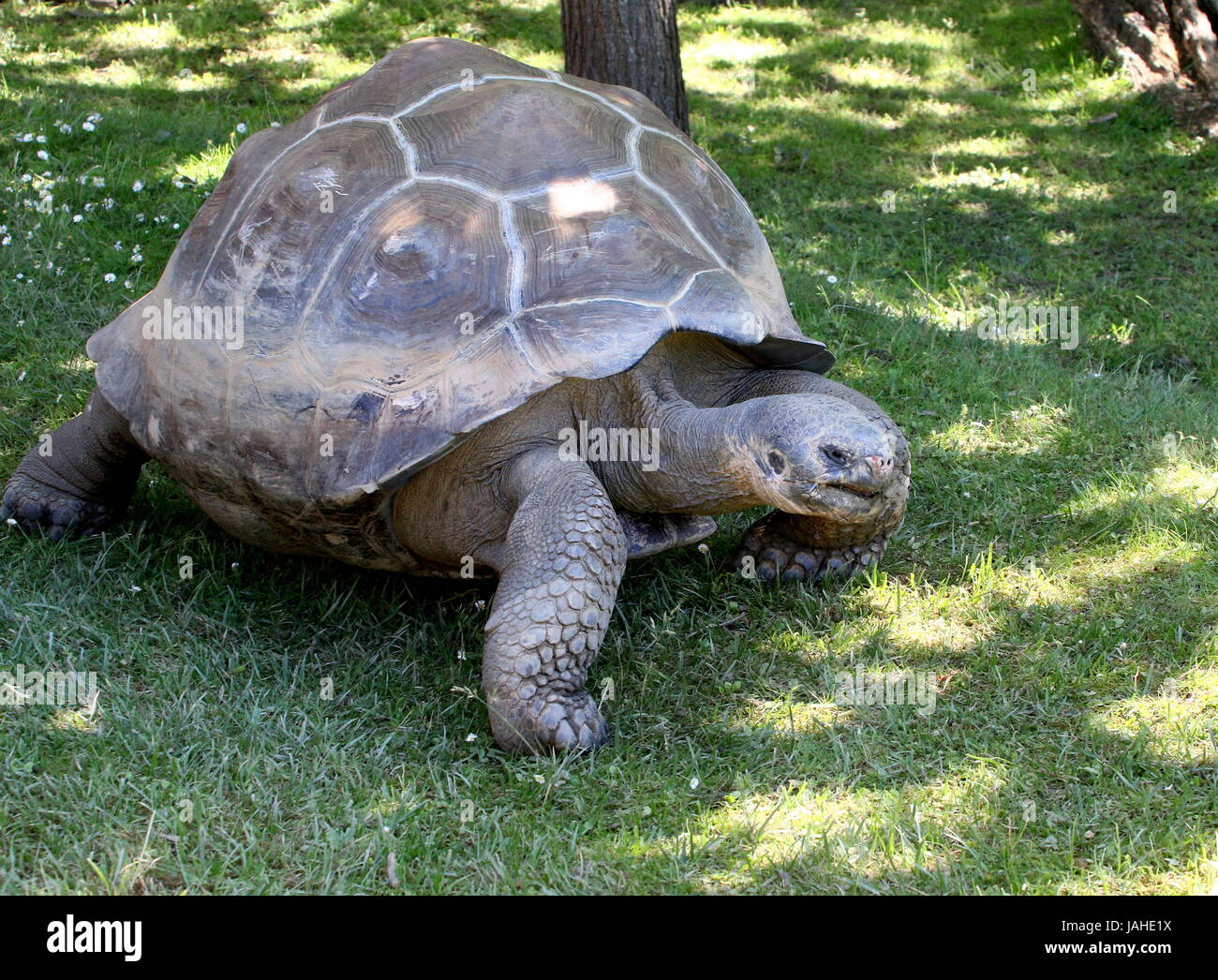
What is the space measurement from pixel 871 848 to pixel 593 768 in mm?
836

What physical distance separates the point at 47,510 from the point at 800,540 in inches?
116

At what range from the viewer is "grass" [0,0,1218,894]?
322cm

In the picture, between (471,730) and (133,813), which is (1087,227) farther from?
(133,813)

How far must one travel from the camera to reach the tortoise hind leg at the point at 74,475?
476cm

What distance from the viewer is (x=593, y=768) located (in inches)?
142

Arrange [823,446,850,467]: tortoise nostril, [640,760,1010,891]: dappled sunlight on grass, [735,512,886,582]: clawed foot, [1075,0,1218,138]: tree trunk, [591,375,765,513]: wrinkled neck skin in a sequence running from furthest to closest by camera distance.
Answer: [1075,0,1218,138]: tree trunk, [735,512,886,582]: clawed foot, [591,375,765,513]: wrinkled neck skin, [823,446,850,467]: tortoise nostril, [640,760,1010,891]: dappled sunlight on grass

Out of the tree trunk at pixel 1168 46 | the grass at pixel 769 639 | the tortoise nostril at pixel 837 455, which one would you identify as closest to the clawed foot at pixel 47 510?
the grass at pixel 769 639

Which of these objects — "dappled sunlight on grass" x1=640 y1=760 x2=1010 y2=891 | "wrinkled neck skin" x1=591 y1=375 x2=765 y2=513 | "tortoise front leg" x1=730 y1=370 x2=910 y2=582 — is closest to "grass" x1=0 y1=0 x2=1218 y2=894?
"dappled sunlight on grass" x1=640 y1=760 x2=1010 y2=891

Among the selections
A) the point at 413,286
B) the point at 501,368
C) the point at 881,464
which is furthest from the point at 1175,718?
the point at 413,286

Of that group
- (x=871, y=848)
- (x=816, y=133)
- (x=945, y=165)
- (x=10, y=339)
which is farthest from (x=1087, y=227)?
(x=10, y=339)

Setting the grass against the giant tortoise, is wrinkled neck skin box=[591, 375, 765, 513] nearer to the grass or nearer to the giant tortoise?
the giant tortoise

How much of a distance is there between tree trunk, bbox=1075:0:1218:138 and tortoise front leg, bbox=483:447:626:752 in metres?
6.85

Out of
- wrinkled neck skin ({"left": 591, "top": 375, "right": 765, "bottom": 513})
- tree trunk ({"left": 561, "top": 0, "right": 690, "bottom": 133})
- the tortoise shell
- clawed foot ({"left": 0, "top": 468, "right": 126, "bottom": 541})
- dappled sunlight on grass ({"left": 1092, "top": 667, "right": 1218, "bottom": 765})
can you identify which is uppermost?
tree trunk ({"left": 561, "top": 0, "right": 690, "bottom": 133})

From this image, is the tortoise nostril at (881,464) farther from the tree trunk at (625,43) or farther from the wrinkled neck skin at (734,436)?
the tree trunk at (625,43)
